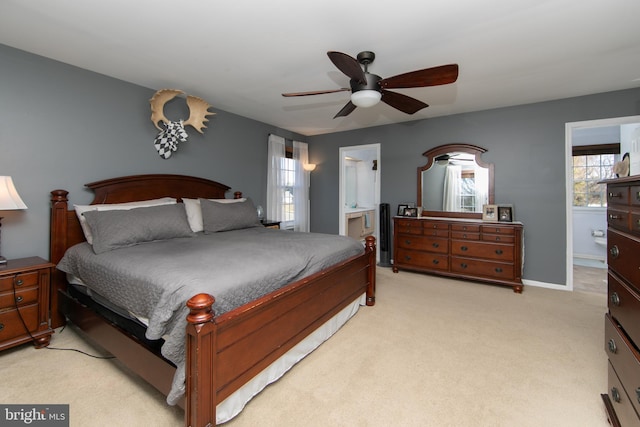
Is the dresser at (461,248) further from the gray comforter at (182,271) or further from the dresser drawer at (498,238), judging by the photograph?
the gray comforter at (182,271)

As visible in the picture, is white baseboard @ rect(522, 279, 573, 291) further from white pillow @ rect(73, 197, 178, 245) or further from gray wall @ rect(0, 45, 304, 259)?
gray wall @ rect(0, 45, 304, 259)

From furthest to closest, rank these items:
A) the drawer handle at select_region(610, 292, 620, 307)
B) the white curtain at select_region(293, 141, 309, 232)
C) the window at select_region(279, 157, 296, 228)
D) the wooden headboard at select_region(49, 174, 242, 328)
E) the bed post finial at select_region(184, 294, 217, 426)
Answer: the white curtain at select_region(293, 141, 309, 232) < the window at select_region(279, 157, 296, 228) < the wooden headboard at select_region(49, 174, 242, 328) < the drawer handle at select_region(610, 292, 620, 307) < the bed post finial at select_region(184, 294, 217, 426)

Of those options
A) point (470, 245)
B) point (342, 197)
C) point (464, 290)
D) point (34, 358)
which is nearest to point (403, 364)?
point (464, 290)

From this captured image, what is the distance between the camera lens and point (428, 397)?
5.71 feet

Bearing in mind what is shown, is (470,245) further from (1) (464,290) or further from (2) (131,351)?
(2) (131,351)

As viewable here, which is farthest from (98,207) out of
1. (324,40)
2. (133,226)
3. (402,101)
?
(402,101)

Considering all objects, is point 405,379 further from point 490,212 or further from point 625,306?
point 490,212

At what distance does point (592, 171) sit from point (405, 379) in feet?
19.7

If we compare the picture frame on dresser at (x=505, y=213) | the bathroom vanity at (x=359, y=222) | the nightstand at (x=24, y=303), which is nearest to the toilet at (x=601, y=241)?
the picture frame on dresser at (x=505, y=213)

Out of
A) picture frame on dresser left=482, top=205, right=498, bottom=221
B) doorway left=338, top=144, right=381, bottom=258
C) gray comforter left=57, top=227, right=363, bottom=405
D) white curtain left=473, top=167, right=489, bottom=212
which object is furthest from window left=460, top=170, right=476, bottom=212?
gray comforter left=57, top=227, right=363, bottom=405

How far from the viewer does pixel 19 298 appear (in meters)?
2.14

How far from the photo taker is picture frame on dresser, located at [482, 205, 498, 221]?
12.8ft

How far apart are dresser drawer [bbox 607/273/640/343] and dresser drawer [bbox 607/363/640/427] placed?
278 millimetres

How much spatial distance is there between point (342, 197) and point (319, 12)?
372cm
